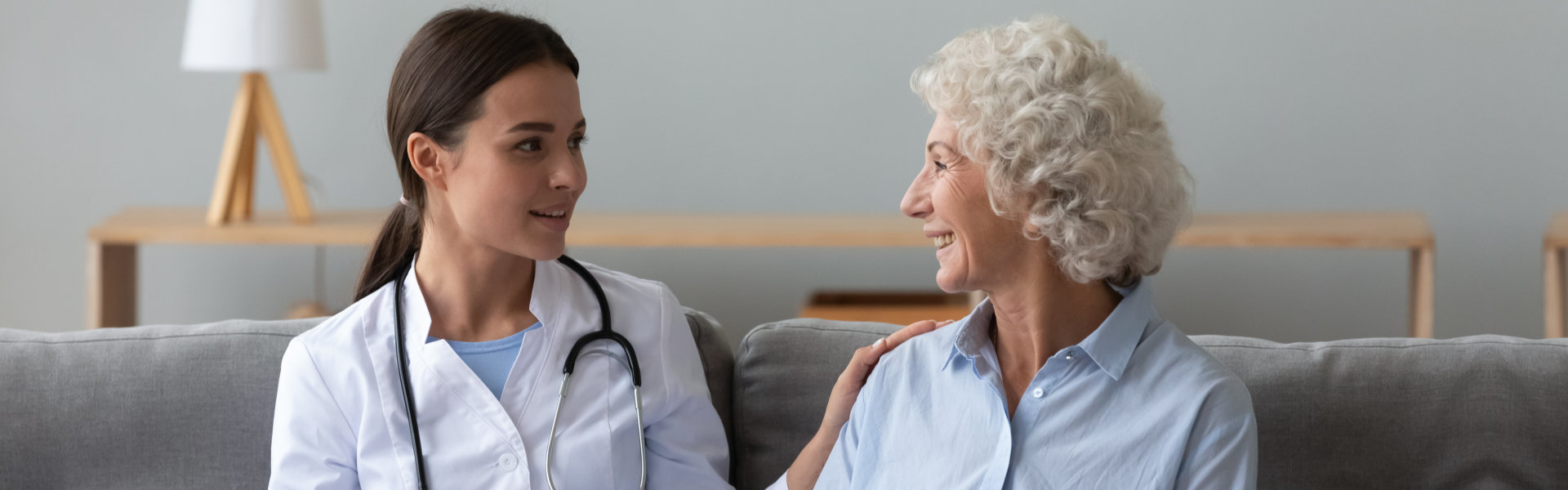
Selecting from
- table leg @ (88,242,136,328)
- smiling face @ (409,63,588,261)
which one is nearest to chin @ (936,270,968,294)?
smiling face @ (409,63,588,261)

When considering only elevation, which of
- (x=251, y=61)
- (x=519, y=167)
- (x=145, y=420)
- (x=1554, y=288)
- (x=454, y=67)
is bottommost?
(x=145, y=420)

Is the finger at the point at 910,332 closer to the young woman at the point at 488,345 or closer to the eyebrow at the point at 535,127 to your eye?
the young woman at the point at 488,345

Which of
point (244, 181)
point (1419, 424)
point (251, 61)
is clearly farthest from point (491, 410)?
point (244, 181)

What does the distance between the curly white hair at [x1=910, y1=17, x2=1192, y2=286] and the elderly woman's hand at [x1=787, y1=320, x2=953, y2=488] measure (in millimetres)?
236

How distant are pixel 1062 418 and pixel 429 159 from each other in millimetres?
755

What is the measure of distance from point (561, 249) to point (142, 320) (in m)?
2.65

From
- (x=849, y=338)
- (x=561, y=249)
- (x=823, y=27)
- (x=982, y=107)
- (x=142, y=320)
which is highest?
(x=823, y=27)

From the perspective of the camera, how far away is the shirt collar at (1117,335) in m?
1.22

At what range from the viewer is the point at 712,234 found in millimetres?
2822

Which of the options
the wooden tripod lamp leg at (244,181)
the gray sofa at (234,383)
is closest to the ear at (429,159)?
the gray sofa at (234,383)

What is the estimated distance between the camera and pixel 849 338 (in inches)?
62.6

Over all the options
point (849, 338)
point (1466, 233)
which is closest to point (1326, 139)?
point (1466, 233)

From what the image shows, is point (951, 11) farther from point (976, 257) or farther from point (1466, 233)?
point (976, 257)

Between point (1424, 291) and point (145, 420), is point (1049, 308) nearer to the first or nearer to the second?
point (145, 420)
